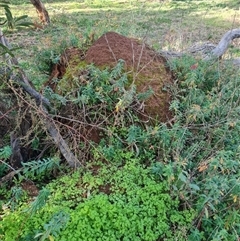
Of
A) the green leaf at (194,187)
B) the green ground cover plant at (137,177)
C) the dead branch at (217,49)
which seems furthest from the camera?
the dead branch at (217,49)

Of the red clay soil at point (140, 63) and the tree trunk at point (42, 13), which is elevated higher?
the red clay soil at point (140, 63)

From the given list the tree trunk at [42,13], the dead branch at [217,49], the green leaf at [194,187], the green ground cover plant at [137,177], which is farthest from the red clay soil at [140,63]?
the tree trunk at [42,13]

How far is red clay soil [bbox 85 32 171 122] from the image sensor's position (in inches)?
139

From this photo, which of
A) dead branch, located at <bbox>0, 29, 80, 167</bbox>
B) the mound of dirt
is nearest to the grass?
the mound of dirt

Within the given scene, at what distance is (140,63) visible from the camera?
12.5ft

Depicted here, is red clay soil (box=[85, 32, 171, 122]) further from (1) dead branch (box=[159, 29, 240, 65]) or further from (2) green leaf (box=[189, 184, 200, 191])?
(2) green leaf (box=[189, 184, 200, 191])

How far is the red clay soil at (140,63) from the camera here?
3.53 m

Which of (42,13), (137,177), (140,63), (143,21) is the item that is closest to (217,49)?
(140,63)

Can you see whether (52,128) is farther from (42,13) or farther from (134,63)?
(42,13)

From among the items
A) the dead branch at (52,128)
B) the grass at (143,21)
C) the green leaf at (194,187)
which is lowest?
the grass at (143,21)

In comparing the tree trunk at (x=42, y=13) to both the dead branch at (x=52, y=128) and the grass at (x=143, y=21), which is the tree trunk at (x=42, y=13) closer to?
the grass at (x=143, y=21)

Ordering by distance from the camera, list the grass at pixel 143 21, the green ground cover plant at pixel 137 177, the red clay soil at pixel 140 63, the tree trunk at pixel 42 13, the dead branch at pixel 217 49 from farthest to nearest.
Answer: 1. the tree trunk at pixel 42 13
2. the grass at pixel 143 21
3. the dead branch at pixel 217 49
4. the red clay soil at pixel 140 63
5. the green ground cover plant at pixel 137 177

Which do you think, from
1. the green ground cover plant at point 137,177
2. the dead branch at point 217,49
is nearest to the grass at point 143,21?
the dead branch at point 217,49

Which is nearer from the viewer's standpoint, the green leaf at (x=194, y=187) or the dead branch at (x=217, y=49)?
the green leaf at (x=194, y=187)
